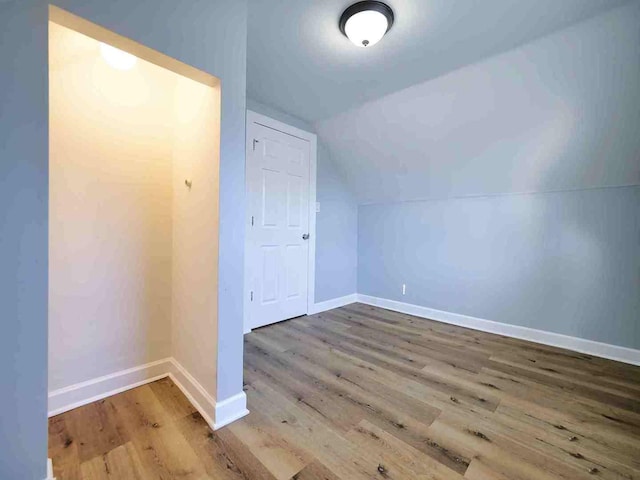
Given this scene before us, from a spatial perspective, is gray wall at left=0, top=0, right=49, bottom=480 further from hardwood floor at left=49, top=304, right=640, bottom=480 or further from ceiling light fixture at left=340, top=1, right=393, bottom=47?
ceiling light fixture at left=340, top=1, right=393, bottom=47

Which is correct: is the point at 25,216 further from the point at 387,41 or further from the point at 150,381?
the point at 387,41

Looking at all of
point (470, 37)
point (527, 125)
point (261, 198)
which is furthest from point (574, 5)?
point (261, 198)

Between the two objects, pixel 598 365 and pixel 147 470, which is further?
pixel 598 365

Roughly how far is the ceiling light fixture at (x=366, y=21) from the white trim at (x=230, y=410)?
214cm

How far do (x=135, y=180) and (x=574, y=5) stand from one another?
8.91 ft

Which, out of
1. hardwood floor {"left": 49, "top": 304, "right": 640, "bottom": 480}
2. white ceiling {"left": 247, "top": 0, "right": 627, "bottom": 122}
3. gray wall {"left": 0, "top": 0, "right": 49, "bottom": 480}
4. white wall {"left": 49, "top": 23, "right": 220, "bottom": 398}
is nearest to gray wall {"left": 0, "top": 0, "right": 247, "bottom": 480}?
gray wall {"left": 0, "top": 0, "right": 49, "bottom": 480}

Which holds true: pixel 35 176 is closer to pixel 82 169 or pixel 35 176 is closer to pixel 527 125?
pixel 82 169

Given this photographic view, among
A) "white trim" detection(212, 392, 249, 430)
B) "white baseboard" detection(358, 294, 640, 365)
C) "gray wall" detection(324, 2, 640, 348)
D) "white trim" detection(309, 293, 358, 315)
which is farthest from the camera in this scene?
"white trim" detection(309, 293, 358, 315)

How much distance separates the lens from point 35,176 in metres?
0.90

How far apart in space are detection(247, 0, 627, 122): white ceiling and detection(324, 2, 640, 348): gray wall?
16cm

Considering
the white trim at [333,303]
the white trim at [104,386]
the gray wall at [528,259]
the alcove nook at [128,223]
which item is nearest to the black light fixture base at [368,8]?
the alcove nook at [128,223]

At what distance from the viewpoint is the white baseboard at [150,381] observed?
1.39 metres

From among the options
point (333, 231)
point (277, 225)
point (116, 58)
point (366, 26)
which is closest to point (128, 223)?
point (116, 58)

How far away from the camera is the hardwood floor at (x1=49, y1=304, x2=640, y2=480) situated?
113 cm
